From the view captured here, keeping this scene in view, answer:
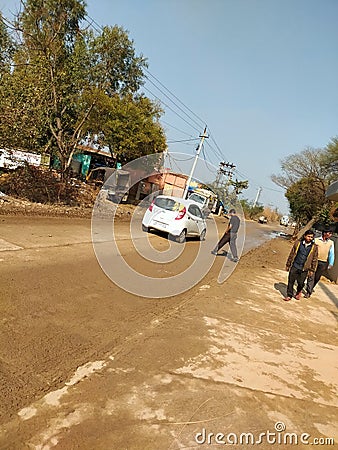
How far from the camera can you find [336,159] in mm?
26297

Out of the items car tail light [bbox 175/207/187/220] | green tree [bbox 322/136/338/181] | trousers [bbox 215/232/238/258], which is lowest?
trousers [bbox 215/232/238/258]

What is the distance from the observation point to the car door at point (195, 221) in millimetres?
13570

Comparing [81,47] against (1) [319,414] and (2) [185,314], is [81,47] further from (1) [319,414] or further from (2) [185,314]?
(1) [319,414]

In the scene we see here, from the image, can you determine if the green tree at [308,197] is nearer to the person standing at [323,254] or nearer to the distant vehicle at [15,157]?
the person standing at [323,254]

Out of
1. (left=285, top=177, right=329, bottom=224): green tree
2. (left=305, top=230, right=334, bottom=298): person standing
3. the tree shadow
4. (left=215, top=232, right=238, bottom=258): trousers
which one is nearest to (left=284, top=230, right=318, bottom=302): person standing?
the tree shadow

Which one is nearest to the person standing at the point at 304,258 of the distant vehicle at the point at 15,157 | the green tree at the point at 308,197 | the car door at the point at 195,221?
the car door at the point at 195,221

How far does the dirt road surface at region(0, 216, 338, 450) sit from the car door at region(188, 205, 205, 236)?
669cm

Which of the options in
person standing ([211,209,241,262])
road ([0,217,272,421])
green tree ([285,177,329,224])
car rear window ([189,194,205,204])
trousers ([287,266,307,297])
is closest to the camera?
road ([0,217,272,421])

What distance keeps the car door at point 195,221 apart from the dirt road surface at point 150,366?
6.69 metres

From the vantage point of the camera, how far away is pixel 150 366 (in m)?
3.71

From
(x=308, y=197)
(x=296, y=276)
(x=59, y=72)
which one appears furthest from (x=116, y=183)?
(x=296, y=276)

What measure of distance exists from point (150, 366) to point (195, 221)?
34.6 feet

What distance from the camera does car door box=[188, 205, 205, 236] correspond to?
534 inches

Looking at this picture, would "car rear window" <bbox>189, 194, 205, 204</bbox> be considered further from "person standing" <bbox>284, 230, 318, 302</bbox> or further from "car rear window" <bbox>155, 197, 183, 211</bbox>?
"person standing" <bbox>284, 230, 318, 302</bbox>
